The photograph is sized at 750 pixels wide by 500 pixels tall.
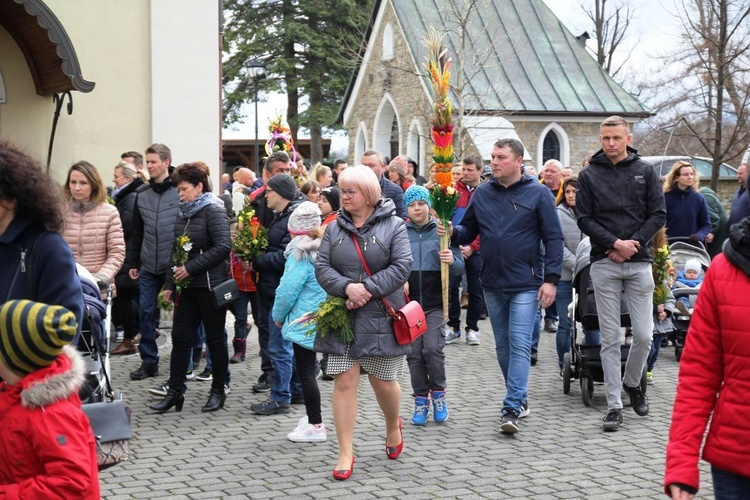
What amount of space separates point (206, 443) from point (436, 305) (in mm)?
2122

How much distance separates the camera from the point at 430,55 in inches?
328

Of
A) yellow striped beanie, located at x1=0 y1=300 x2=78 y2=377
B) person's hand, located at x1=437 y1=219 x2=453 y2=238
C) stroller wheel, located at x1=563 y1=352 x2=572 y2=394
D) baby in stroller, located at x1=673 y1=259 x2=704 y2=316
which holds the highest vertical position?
person's hand, located at x1=437 y1=219 x2=453 y2=238

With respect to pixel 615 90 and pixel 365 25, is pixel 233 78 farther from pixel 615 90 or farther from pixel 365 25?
pixel 615 90

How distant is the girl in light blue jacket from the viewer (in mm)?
7711

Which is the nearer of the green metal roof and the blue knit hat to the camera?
the blue knit hat

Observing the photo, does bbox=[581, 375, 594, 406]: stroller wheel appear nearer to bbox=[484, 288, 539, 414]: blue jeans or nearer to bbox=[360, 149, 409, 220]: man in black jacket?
bbox=[484, 288, 539, 414]: blue jeans

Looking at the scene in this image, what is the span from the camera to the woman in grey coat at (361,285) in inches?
265

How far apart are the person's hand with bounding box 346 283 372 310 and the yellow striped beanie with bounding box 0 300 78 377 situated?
3294 millimetres

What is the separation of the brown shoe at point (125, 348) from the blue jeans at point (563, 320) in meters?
4.70

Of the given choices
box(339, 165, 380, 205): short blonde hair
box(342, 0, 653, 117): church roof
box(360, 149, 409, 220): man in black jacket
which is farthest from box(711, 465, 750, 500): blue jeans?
box(342, 0, 653, 117): church roof

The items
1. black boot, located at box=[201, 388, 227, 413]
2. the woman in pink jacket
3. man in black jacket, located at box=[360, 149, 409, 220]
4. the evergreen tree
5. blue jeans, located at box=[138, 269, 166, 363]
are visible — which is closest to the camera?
black boot, located at box=[201, 388, 227, 413]

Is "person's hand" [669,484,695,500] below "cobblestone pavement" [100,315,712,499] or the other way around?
the other way around

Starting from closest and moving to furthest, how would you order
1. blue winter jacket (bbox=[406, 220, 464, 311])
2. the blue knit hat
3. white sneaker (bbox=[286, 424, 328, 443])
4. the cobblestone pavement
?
the cobblestone pavement → white sneaker (bbox=[286, 424, 328, 443]) → blue winter jacket (bbox=[406, 220, 464, 311]) → the blue knit hat

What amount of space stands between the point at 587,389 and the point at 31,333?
631 cm
